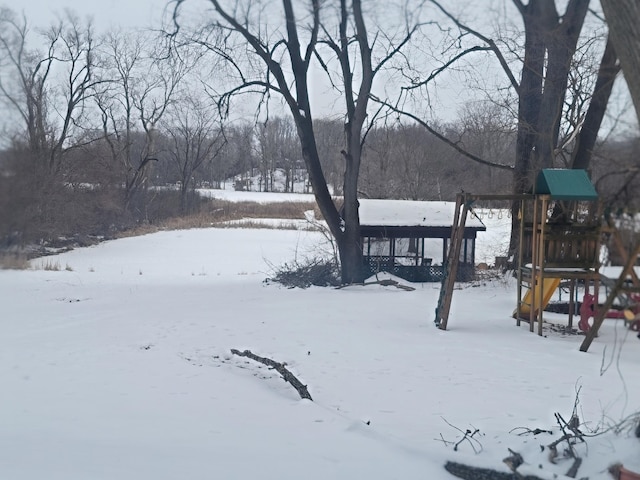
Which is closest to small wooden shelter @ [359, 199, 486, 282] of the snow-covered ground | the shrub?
the shrub

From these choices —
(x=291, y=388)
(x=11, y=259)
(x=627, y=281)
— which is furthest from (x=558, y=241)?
(x=11, y=259)

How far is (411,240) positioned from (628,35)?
60.8 feet

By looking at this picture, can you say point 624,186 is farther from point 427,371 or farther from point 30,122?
point 427,371

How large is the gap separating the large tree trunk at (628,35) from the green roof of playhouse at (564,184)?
7090mm

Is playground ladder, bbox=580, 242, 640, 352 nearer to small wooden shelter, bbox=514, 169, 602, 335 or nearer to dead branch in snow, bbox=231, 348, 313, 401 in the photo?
dead branch in snow, bbox=231, 348, 313, 401

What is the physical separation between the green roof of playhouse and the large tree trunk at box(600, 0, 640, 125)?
7.09m

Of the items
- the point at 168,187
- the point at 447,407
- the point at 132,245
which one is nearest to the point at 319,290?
the point at 447,407

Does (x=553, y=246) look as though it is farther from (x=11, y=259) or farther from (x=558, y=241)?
(x=11, y=259)

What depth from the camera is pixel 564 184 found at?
11.0 meters

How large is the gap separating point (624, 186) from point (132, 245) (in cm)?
3284

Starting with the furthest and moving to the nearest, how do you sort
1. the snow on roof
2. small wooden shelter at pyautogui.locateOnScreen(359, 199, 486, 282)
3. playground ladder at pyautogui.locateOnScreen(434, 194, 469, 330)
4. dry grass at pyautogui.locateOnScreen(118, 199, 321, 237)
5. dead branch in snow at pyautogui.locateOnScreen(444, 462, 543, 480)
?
1. dry grass at pyautogui.locateOnScreen(118, 199, 321, 237)
2. the snow on roof
3. small wooden shelter at pyautogui.locateOnScreen(359, 199, 486, 282)
4. playground ladder at pyautogui.locateOnScreen(434, 194, 469, 330)
5. dead branch in snow at pyautogui.locateOnScreen(444, 462, 543, 480)

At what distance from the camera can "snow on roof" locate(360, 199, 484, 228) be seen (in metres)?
21.9

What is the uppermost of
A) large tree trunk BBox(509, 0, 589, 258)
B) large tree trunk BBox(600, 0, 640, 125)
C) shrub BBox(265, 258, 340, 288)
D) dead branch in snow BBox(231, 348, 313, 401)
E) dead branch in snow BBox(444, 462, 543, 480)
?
large tree trunk BBox(509, 0, 589, 258)

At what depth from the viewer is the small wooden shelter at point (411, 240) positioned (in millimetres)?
21438
